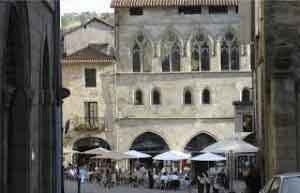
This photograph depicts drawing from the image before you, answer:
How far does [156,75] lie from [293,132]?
3877cm

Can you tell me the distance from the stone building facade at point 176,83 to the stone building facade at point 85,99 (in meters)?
1.09

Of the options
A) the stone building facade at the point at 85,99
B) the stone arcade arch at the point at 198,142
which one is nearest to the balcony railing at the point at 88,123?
the stone building facade at the point at 85,99

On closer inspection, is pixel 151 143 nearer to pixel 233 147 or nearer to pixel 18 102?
pixel 233 147

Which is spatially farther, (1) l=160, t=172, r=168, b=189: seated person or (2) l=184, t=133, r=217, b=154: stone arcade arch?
(2) l=184, t=133, r=217, b=154: stone arcade arch

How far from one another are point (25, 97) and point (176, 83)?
42887mm

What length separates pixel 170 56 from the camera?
201 feet

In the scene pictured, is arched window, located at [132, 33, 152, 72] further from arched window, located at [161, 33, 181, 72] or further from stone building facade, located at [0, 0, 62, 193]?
stone building facade, located at [0, 0, 62, 193]

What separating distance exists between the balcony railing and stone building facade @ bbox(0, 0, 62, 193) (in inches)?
1494

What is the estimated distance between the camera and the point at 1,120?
16.9 m

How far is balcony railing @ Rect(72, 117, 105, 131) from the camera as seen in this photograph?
6178 centimetres

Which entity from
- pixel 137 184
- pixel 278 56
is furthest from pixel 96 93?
pixel 278 56

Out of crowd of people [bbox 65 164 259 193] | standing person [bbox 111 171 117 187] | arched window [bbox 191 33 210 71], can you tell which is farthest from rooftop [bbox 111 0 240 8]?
standing person [bbox 111 171 117 187]

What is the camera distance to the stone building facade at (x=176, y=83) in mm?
61125

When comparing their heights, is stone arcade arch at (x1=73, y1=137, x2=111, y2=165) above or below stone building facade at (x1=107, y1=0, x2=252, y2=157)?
below
